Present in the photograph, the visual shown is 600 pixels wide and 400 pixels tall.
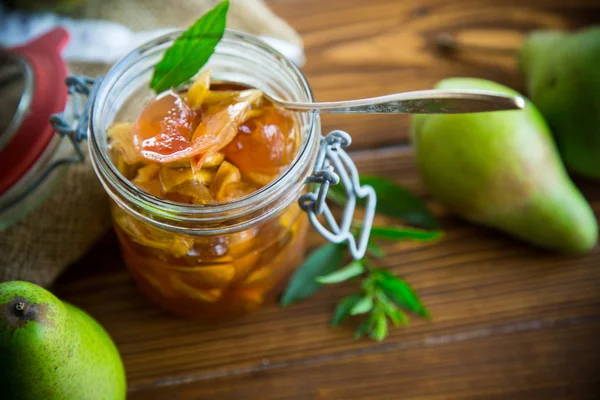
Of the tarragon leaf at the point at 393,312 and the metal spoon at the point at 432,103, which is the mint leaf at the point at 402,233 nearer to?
the tarragon leaf at the point at 393,312

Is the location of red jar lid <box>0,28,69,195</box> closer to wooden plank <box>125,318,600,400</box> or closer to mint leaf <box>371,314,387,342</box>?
wooden plank <box>125,318,600,400</box>

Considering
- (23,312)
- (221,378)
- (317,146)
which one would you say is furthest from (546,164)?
(23,312)

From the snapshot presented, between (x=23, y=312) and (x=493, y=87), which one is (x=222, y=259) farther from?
(x=493, y=87)

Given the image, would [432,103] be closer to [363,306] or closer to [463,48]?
[363,306]

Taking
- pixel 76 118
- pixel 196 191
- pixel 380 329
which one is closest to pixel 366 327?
pixel 380 329

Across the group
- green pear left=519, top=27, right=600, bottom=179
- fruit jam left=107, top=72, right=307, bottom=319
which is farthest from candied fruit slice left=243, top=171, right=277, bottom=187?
green pear left=519, top=27, right=600, bottom=179
